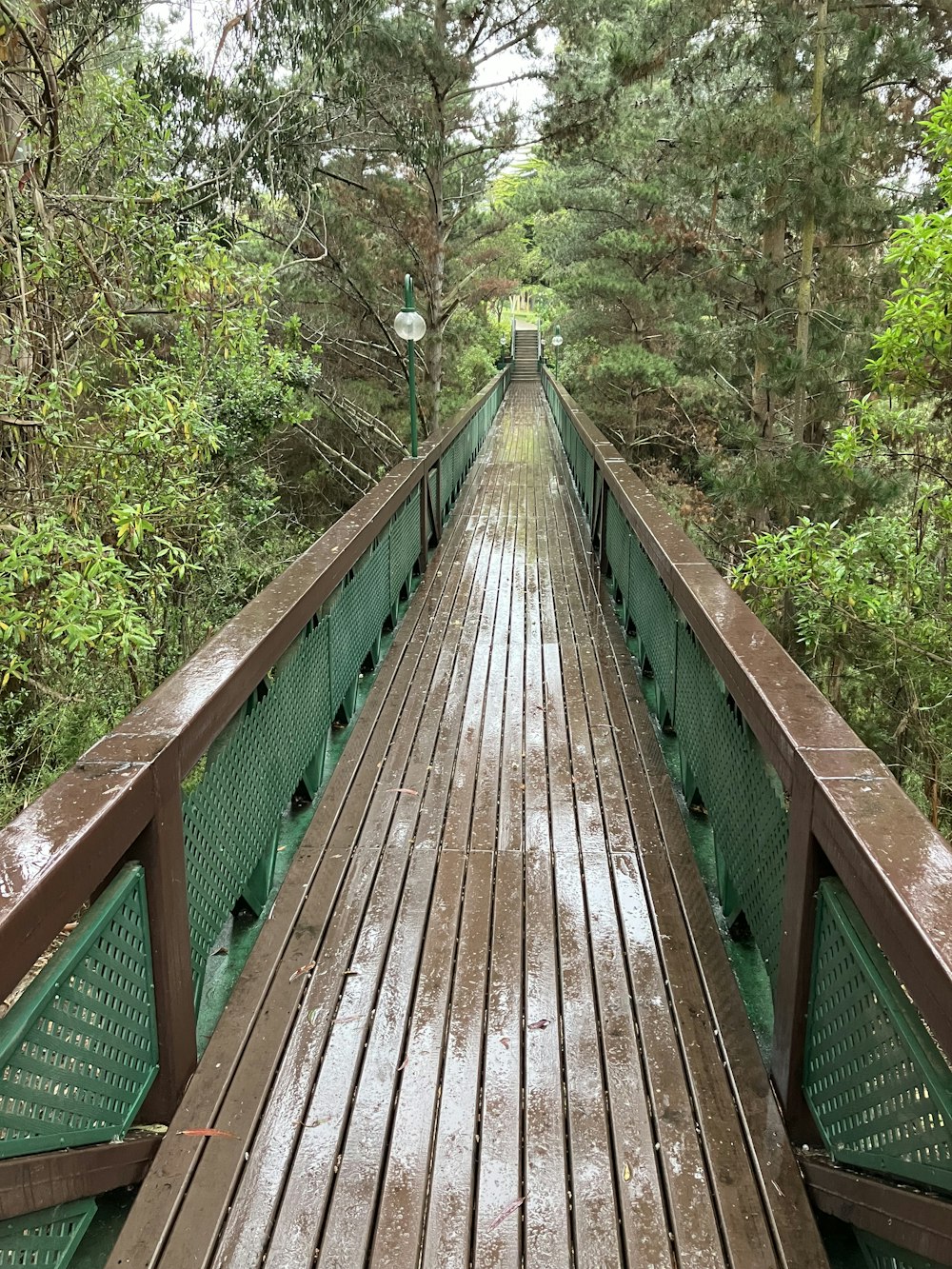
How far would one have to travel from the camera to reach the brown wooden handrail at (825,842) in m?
1.33

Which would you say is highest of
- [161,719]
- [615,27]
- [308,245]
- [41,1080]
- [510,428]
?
[615,27]

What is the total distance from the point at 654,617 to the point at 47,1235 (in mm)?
3535

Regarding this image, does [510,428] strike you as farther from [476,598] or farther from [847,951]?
[847,951]

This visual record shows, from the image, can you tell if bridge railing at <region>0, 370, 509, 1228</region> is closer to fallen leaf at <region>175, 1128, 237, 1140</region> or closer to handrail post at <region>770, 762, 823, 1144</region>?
fallen leaf at <region>175, 1128, 237, 1140</region>

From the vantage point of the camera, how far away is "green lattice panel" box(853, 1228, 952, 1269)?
1454mm

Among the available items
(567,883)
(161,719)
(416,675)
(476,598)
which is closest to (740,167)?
(476,598)

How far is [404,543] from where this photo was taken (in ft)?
20.9

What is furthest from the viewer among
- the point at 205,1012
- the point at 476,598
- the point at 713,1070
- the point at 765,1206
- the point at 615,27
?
the point at 615,27

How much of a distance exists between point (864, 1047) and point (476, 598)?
533 centimetres

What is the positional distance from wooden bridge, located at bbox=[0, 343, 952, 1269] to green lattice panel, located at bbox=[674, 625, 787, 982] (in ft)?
0.06

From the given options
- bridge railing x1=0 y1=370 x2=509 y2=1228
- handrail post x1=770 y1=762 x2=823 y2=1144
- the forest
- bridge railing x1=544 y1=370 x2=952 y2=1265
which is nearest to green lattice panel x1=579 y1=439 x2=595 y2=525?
the forest

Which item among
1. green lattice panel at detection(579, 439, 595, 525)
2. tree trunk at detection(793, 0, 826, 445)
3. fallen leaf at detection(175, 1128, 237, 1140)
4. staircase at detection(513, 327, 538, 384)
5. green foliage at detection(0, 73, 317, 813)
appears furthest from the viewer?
staircase at detection(513, 327, 538, 384)

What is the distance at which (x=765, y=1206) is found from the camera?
1.86 meters

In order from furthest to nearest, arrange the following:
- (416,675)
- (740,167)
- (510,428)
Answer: (510,428) < (740,167) < (416,675)
